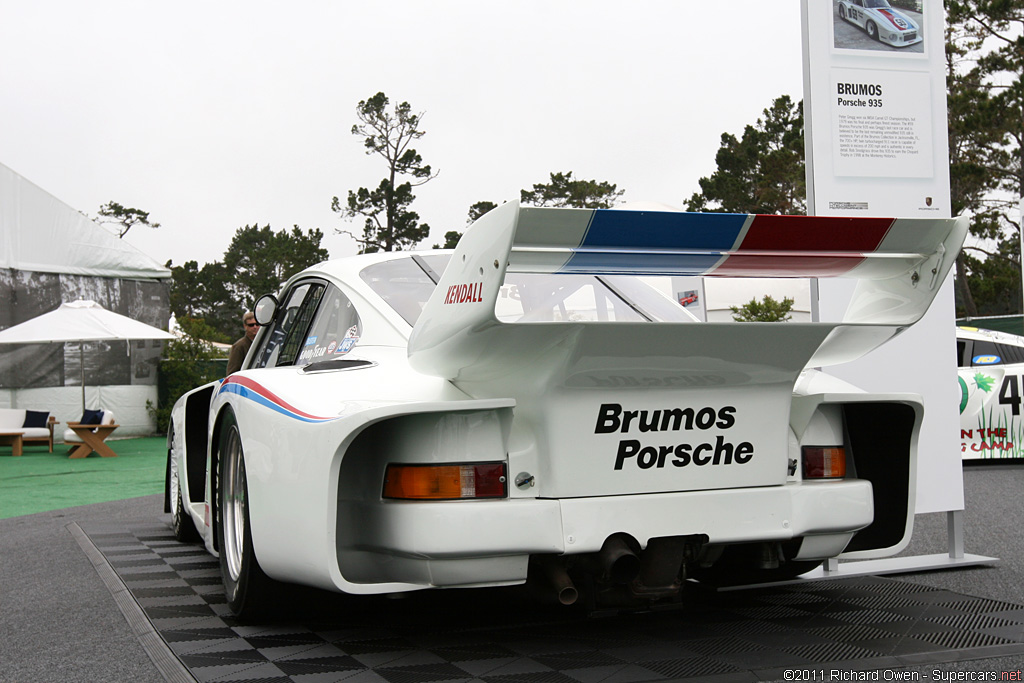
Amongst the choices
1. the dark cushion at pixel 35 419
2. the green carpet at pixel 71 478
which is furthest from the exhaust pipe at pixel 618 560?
the dark cushion at pixel 35 419

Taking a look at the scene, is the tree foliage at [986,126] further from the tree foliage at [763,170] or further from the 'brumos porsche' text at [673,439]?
the 'brumos porsche' text at [673,439]

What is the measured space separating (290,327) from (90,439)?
1185 centimetres

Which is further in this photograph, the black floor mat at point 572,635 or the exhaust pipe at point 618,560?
the black floor mat at point 572,635

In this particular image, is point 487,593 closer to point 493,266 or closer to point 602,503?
point 602,503

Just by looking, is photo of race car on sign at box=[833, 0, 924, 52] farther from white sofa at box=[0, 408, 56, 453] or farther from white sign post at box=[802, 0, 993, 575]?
white sofa at box=[0, 408, 56, 453]

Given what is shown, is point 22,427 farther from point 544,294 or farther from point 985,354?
point 544,294

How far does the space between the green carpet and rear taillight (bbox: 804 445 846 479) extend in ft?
24.3

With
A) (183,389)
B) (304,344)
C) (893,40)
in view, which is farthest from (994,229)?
(304,344)

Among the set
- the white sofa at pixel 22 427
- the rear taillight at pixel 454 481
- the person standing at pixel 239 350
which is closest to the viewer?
the rear taillight at pixel 454 481

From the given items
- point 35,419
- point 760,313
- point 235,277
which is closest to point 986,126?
point 760,313

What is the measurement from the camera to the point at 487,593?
3789mm

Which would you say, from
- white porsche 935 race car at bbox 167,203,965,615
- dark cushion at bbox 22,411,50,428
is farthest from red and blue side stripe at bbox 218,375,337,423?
dark cushion at bbox 22,411,50,428

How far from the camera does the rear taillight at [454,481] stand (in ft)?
8.91

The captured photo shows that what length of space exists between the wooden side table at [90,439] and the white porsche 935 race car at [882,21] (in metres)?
12.7
